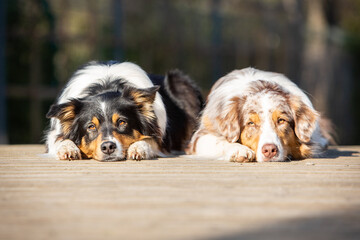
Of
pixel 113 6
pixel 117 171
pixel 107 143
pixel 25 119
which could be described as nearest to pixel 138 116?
pixel 107 143

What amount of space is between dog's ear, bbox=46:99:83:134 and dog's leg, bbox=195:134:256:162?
53.5 inches

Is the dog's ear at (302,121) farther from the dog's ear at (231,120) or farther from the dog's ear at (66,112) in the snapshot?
the dog's ear at (66,112)

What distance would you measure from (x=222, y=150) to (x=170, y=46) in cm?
598

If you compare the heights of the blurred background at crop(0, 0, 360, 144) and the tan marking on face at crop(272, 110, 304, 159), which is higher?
the blurred background at crop(0, 0, 360, 144)

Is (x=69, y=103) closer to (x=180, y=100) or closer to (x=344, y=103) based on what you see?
(x=180, y=100)

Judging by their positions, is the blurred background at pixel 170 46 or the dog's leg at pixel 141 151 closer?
the dog's leg at pixel 141 151

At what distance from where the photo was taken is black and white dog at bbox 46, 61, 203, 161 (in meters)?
4.57

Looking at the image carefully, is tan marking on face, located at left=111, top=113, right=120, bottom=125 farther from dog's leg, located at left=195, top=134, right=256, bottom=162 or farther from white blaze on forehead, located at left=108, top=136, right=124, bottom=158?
dog's leg, located at left=195, top=134, right=256, bottom=162

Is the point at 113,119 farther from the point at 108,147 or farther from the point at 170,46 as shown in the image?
the point at 170,46

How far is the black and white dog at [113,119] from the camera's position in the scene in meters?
4.57

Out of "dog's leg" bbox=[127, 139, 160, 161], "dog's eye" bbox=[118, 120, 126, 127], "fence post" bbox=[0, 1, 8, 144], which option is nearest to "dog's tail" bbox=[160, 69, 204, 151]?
"dog's leg" bbox=[127, 139, 160, 161]

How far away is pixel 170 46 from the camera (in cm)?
1047

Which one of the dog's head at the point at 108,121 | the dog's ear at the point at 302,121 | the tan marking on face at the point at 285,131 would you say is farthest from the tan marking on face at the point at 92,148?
the dog's ear at the point at 302,121

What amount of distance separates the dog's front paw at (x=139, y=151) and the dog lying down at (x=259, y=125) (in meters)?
0.67
